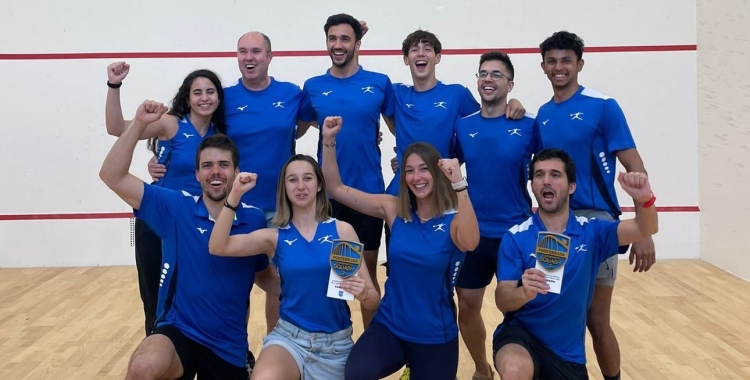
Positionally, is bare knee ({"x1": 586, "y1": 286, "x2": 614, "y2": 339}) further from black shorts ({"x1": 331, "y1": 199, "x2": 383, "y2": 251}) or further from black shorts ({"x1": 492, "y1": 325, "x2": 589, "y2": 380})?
→ black shorts ({"x1": 331, "y1": 199, "x2": 383, "y2": 251})

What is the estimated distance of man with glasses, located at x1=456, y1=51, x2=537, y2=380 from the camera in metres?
2.92

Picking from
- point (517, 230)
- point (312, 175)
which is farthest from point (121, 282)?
point (517, 230)

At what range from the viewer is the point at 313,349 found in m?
2.43

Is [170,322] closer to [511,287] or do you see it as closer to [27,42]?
[511,287]

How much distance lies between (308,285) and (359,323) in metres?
1.77

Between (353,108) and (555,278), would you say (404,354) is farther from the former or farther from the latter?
(353,108)

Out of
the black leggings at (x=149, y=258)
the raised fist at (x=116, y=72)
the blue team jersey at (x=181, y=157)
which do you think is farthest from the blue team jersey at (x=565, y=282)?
the raised fist at (x=116, y=72)

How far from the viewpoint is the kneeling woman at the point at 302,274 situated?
2406 mm

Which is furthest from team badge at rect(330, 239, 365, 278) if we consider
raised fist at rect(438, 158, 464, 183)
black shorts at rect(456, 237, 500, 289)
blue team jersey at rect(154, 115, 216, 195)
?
blue team jersey at rect(154, 115, 216, 195)

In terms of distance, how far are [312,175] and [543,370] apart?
3.05 feet

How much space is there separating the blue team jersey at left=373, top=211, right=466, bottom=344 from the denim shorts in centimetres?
20

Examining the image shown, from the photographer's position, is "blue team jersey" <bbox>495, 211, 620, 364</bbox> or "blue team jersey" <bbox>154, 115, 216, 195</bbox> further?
"blue team jersey" <bbox>154, 115, 216, 195</bbox>

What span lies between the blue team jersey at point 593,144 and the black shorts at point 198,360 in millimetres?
1297

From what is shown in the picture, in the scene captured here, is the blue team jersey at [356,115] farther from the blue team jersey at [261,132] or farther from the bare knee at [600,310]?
the bare knee at [600,310]
